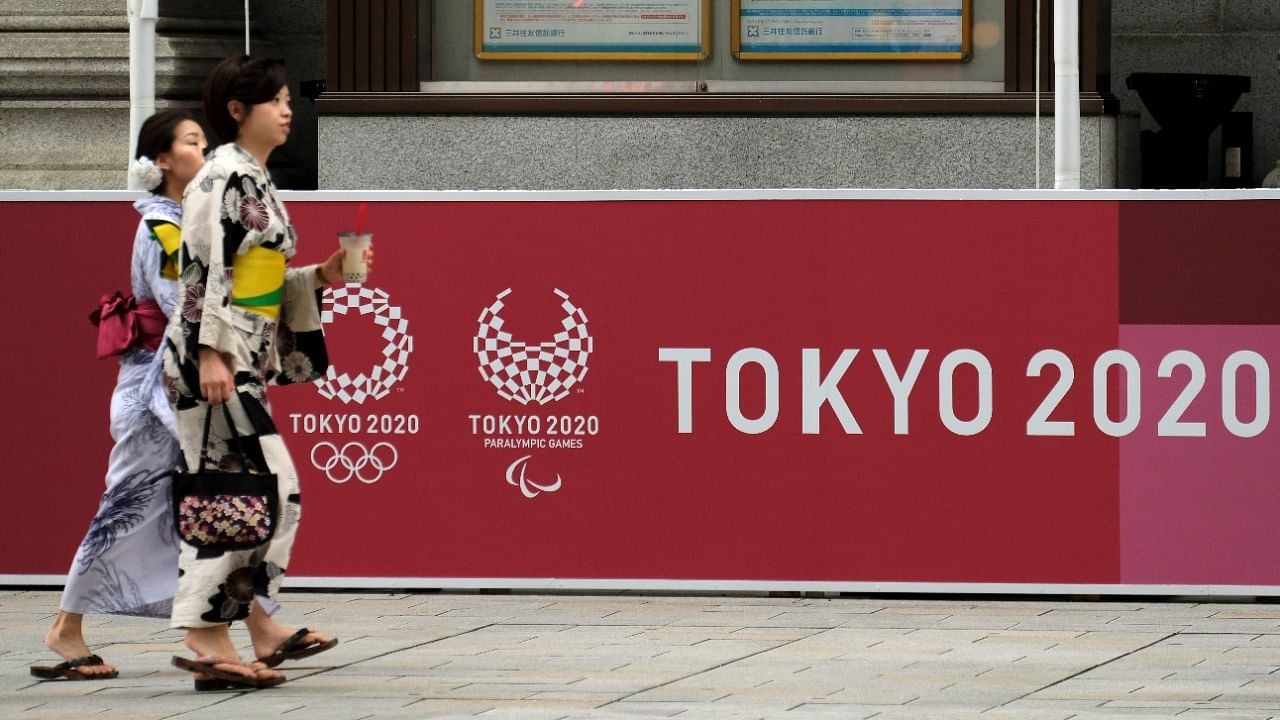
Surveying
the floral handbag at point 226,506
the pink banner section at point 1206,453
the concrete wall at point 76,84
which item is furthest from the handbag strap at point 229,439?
the concrete wall at point 76,84

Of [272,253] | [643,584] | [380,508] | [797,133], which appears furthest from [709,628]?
[797,133]

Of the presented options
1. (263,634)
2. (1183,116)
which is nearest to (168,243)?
(263,634)

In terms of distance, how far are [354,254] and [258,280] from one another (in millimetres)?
254

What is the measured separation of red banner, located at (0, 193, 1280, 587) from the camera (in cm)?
757

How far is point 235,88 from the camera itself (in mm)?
6359

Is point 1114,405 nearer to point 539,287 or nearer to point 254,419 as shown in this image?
point 539,287

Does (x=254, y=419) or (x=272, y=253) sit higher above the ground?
(x=272, y=253)

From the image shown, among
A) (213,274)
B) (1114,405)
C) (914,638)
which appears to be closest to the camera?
(213,274)

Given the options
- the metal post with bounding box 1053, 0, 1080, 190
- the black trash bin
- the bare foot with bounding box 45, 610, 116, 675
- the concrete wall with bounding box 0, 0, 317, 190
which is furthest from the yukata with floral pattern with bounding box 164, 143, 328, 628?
the black trash bin

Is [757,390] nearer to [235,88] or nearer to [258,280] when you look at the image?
[258,280]

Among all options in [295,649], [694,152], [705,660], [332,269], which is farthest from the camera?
[694,152]

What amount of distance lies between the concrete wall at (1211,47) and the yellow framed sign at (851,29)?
158cm

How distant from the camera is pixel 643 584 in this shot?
25.6 feet

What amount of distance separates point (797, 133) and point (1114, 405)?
4.84 metres
